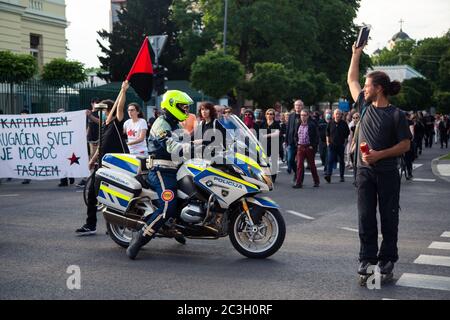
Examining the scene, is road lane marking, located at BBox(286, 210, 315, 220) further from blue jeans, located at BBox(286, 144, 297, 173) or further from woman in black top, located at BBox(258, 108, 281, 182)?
blue jeans, located at BBox(286, 144, 297, 173)

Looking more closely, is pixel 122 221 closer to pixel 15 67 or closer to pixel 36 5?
pixel 15 67

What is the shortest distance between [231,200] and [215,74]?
26604mm

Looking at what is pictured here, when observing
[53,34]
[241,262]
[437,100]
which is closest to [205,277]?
[241,262]

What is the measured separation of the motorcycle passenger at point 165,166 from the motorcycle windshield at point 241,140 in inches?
17.5

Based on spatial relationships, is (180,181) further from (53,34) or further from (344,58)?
(344,58)

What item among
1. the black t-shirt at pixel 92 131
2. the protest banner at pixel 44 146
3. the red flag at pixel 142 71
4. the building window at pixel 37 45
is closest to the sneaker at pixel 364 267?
the red flag at pixel 142 71

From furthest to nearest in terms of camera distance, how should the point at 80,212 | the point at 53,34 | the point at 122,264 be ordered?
the point at 53,34, the point at 80,212, the point at 122,264

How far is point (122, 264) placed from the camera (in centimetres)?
670

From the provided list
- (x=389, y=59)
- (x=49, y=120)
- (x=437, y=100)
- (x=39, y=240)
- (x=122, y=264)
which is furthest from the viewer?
(x=389, y=59)

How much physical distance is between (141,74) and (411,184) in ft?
29.8

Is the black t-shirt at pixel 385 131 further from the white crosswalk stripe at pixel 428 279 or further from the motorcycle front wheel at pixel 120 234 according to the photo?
the motorcycle front wheel at pixel 120 234

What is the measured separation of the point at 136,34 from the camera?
5234cm

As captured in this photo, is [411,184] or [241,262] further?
[411,184]

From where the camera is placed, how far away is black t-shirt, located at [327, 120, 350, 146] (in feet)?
52.3
